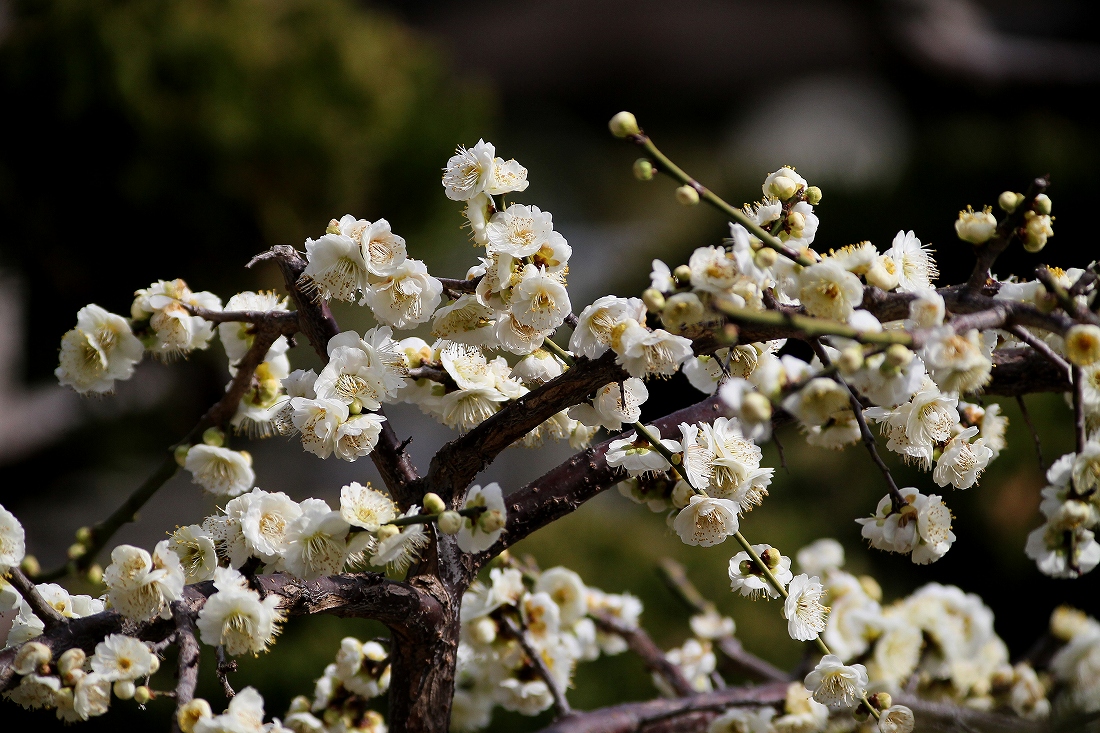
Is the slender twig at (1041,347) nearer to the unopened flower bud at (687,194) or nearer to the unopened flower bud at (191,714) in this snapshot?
the unopened flower bud at (687,194)

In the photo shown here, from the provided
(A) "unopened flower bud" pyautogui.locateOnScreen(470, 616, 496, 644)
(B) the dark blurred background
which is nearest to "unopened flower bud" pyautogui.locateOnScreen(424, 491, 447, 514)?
(A) "unopened flower bud" pyautogui.locateOnScreen(470, 616, 496, 644)

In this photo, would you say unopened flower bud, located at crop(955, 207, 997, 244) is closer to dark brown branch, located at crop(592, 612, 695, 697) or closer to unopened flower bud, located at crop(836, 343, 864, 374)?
unopened flower bud, located at crop(836, 343, 864, 374)

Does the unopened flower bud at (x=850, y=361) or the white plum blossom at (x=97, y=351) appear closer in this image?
the unopened flower bud at (x=850, y=361)

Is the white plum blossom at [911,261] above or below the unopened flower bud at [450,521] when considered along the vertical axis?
above

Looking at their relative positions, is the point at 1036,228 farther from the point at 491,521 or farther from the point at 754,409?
the point at 491,521

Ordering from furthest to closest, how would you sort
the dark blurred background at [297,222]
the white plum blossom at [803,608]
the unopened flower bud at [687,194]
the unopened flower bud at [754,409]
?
the dark blurred background at [297,222] < the white plum blossom at [803,608] < the unopened flower bud at [687,194] < the unopened flower bud at [754,409]

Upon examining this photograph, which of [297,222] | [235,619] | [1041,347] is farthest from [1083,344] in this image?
[297,222]

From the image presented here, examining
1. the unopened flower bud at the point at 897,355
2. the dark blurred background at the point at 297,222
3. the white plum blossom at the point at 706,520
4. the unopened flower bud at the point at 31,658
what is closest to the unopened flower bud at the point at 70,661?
the unopened flower bud at the point at 31,658
